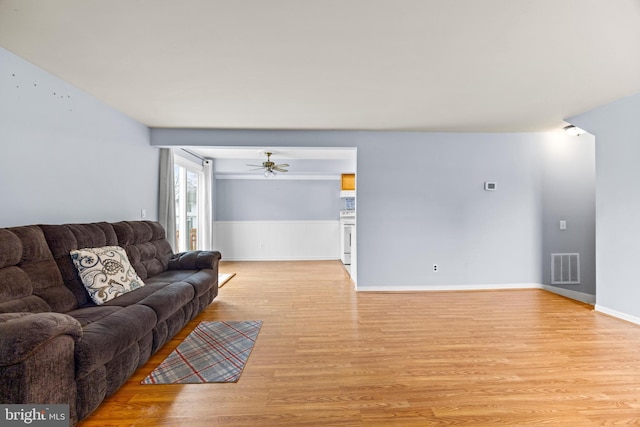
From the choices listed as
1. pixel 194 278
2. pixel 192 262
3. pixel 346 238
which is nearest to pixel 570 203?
pixel 346 238

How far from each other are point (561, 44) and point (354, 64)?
152 cm

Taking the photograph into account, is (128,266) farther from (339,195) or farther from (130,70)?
(339,195)

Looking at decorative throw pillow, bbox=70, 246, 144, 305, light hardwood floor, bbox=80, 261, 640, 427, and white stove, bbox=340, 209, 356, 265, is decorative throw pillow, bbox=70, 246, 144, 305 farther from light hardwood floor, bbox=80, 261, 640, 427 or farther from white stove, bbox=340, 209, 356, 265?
white stove, bbox=340, 209, 356, 265

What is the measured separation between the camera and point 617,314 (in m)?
3.36

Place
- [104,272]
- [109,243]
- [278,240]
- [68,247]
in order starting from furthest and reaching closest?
[278,240], [109,243], [104,272], [68,247]

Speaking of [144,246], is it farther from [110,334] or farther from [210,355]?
[110,334]

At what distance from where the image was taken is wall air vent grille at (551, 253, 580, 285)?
454 centimetres

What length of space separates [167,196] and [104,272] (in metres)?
2.14

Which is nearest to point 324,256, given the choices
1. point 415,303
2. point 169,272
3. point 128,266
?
point 415,303

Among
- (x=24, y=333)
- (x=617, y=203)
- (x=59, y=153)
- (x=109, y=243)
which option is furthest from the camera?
(x=617, y=203)

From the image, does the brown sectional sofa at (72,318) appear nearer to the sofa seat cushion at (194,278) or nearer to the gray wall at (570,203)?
the sofa seat cushion at (194,278)

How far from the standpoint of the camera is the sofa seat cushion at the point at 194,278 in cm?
317

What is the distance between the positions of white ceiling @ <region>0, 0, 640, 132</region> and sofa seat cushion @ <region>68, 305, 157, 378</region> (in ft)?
6.42

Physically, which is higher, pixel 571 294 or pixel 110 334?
pixel 110 334
